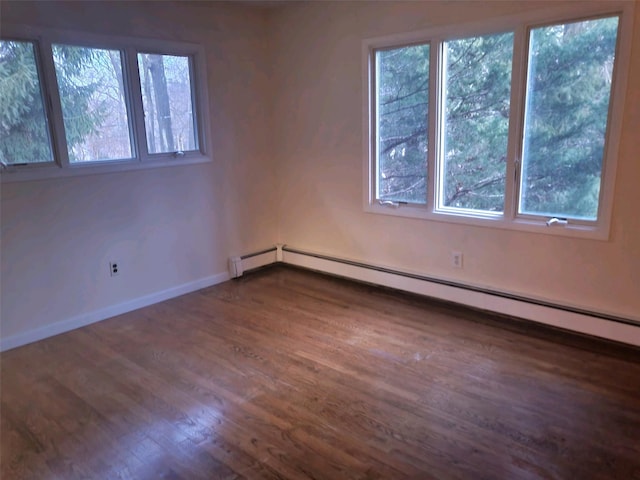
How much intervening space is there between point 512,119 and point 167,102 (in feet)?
8.50

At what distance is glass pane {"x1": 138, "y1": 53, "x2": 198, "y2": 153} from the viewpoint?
366 cm

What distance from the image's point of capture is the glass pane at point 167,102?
3660mm

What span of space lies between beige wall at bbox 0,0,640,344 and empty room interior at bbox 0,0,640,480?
17mm

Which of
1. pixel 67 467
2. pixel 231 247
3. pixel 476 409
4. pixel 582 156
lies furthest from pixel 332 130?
pixel 67 467

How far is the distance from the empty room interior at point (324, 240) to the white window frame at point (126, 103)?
16 mm

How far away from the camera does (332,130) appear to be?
416 centimetres

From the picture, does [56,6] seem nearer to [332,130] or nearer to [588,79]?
[332,130]

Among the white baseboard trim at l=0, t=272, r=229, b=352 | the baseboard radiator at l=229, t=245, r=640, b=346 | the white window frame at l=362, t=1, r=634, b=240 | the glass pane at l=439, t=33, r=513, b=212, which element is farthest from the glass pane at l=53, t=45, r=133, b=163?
the glass pane at l=439, t=33, r=513, b=212

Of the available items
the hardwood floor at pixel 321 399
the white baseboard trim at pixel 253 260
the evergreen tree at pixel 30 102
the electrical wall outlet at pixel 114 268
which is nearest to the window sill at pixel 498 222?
the hardwood floor at pixel 321 399

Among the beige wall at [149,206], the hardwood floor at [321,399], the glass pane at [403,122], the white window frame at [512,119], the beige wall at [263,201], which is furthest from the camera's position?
the glass pane at [403,122]

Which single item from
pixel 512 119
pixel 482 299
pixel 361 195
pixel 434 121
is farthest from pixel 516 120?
pixel 361 195

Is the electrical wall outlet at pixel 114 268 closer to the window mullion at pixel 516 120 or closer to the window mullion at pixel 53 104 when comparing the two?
the window mullion at pixel 53 104

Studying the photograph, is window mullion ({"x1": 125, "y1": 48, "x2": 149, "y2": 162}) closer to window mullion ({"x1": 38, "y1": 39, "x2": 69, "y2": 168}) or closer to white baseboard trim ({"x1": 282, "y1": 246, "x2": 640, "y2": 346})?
window mullion ({"x1": 38, "y1": 39, "x2": 69, "y2": 168})

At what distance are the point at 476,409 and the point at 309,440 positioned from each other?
86 centimetres
